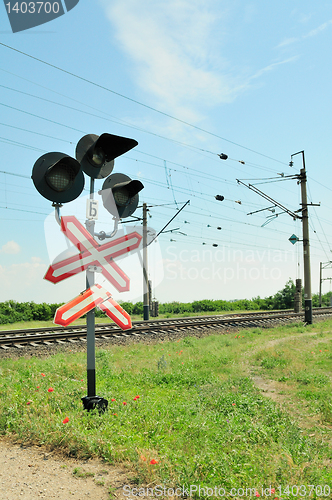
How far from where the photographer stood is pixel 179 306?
1772 inches

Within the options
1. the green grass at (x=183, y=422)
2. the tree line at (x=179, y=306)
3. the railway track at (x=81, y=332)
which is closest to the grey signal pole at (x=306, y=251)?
the railway track at (x=81, y=332)

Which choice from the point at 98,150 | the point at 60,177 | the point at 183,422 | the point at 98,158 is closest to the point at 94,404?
the point at 183,422

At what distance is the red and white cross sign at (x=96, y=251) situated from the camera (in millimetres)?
4234

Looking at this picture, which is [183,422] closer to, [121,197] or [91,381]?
[91,381]

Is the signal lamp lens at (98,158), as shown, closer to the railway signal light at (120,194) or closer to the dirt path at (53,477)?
the railway signal light at (120,194)

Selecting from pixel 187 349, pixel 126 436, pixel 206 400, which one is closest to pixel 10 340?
pixel 187 349

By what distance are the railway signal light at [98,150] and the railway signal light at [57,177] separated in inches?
16.8

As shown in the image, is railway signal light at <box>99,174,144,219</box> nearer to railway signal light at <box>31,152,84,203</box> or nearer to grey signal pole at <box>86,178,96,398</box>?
grey signal pole at <box>86,178,96,398</box>

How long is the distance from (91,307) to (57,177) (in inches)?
62.6

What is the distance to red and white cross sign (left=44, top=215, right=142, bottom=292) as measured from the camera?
4234 mm

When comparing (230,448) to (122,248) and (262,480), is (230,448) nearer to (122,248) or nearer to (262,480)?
(262,480)

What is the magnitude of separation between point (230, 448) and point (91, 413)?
1818 mm

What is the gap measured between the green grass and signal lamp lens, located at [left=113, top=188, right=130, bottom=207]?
281cm

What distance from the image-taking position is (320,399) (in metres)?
6.32
